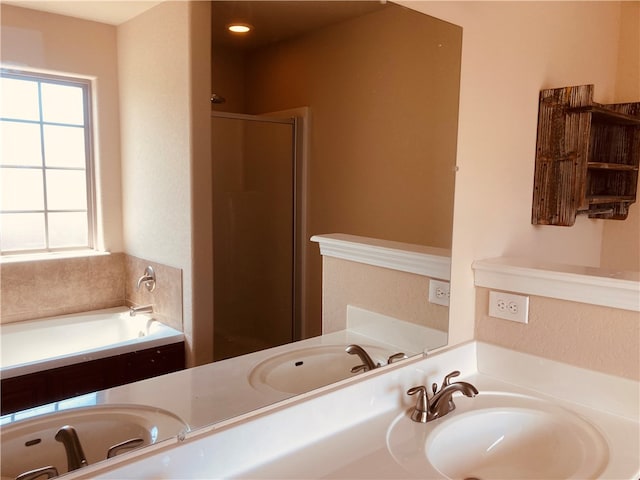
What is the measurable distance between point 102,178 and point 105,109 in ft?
0.44

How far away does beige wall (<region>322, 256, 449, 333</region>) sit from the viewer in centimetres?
145

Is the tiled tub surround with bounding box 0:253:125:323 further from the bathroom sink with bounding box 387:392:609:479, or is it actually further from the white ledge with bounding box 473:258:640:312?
the white ledge with bounding box 473:258:640:312

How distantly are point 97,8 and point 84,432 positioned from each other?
789 millimetres

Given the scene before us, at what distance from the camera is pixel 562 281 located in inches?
58.9

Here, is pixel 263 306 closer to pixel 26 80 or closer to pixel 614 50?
pixel 26 80

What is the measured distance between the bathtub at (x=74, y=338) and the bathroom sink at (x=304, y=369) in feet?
0.82

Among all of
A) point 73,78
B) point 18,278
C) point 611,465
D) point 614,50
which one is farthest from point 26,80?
point 614,50

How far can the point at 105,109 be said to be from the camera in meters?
0.99

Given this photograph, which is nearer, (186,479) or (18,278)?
(18,278)

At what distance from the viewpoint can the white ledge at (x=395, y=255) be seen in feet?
4.84

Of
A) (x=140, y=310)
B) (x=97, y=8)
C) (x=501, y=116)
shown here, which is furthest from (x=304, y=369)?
(x=501, y=116)

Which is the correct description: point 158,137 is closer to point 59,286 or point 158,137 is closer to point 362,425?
point 59,286

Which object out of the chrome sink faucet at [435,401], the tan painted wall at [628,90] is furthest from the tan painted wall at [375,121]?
the tan painted wall at [628,90]

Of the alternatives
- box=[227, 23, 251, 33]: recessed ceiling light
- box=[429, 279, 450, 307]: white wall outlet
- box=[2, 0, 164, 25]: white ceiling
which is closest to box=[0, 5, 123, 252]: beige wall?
box=[2, 0, 164, 25]: white ceiling
